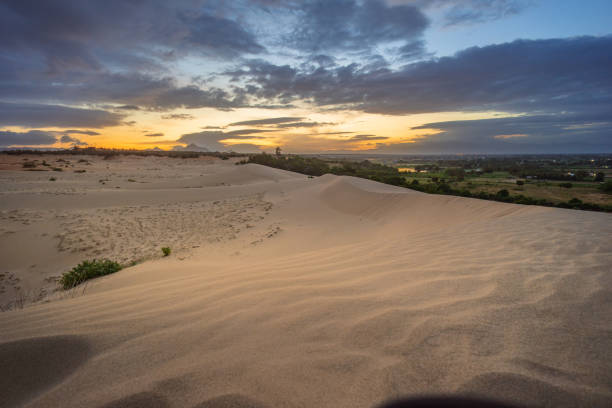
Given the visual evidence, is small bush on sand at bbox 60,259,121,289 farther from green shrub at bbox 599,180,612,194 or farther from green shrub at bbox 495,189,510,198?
green shrub at bbox 599,180,612,194

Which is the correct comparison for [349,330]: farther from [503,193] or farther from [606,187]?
[606,187]

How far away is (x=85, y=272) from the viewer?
418cm

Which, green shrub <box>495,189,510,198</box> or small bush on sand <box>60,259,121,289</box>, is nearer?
small bush on sand <box>60,259,121,289</box>

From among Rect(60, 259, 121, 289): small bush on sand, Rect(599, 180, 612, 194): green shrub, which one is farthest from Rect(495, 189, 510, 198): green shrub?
Rect(60, 259, 121, 289): small bush on sand

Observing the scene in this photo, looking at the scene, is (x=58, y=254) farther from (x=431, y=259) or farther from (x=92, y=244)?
(x=431, y=259)

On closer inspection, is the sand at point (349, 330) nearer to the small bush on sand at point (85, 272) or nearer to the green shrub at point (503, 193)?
the small bush on sand at point (85, 272)

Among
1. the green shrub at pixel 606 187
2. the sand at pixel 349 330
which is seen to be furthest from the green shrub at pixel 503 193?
the sand at pixel 349 330

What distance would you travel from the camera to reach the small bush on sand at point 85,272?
411 centimetres

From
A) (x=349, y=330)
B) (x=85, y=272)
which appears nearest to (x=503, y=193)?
(x=349, y=330)

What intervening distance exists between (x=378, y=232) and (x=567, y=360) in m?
5.63

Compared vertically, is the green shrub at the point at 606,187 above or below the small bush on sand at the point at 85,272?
above

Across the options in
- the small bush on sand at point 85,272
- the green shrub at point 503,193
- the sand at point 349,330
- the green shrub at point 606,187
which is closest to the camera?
the sand at point 349,330

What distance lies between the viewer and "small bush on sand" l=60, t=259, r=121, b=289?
162 inches

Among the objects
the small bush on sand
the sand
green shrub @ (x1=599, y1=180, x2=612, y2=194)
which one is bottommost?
the small bush on sand
